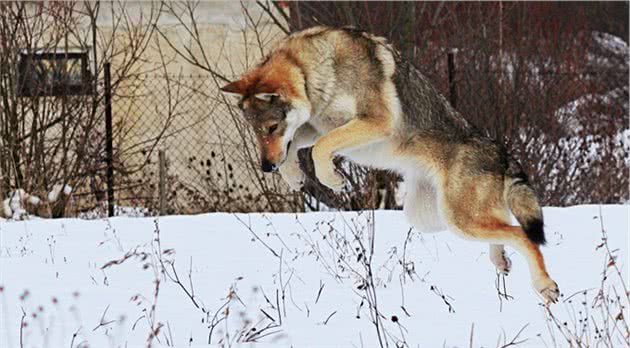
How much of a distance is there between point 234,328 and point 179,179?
6.93 meters

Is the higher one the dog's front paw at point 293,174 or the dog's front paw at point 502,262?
the dog's front paw at point 293,174

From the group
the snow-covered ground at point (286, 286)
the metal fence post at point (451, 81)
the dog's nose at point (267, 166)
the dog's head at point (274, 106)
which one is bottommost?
the snow-covered ground at point (286, 286)

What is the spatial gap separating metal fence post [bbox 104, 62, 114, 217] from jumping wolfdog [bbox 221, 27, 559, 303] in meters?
4.89

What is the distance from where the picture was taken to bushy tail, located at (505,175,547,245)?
4828 mm

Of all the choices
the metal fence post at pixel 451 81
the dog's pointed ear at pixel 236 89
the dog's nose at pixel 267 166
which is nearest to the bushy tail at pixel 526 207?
the dog's nose at pixel 267 166

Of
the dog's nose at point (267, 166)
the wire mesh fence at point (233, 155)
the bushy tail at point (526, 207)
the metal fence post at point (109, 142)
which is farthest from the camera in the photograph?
the metal fence post at point (109, 142)

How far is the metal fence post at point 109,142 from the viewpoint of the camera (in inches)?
375

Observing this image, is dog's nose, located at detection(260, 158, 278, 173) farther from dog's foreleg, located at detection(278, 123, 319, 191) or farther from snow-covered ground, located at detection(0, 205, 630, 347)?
snow-covered ground, located at detection(0, 205, 630, 347)

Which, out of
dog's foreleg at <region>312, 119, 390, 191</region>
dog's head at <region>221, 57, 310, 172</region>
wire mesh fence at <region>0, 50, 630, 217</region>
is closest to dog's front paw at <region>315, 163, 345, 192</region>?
dog's foreleg at <region>312, 119, 390, 191</region>

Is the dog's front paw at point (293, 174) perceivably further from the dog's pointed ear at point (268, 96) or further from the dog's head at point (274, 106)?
the dog's pointed ear at point (268, 96)

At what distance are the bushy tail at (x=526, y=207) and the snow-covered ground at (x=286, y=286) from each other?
36 centimetres

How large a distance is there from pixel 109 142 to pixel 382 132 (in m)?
5.42

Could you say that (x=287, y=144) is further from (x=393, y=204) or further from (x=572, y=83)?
(x=572, y=83)

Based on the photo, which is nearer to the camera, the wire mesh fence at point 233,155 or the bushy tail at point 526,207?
the bushy tail at point 526,207
